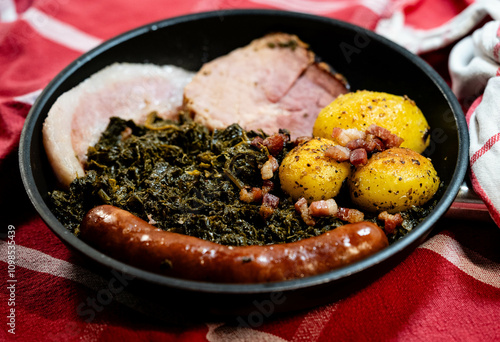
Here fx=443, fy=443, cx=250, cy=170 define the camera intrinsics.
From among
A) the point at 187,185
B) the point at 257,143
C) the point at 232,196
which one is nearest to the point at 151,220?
the point at 187,185

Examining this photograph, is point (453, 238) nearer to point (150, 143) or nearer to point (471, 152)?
point (471, 152)

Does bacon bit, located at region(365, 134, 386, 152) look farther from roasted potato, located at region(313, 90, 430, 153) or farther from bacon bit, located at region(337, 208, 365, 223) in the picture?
bacon bit, located at region(337, 208, 365, 223)

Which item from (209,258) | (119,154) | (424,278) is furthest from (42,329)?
(424,278)

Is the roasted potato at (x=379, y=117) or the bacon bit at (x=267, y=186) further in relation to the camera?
the roasted potato at (x=379, y=117)

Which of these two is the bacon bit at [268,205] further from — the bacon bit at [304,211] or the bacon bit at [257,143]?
the bacon bit at [257,143]

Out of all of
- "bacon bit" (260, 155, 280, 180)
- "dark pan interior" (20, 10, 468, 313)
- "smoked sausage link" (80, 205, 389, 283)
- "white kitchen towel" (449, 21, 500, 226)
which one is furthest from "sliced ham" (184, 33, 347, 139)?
"smoked sausage link" (80, 205, 389, 283)

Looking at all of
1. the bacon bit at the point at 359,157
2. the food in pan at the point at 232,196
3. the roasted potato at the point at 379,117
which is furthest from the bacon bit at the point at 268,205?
the roasted potato at the point at 379,117

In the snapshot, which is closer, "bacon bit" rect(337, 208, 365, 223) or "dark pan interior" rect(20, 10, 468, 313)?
"dark pan interior" rect(20, 10, 468, 313)
